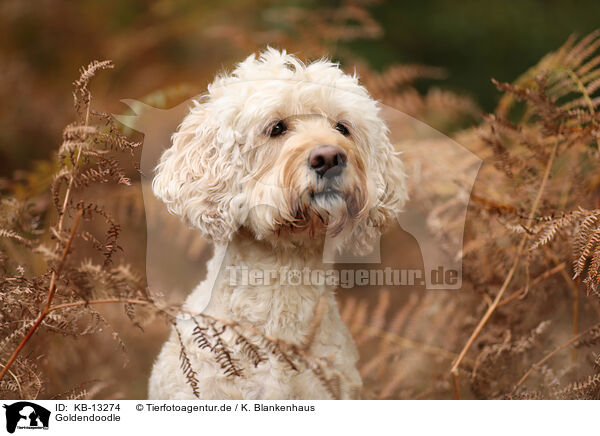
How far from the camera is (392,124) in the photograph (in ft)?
5.91

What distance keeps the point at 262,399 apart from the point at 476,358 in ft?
2.33

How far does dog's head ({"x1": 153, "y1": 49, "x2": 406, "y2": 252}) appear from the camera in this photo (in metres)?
1.31

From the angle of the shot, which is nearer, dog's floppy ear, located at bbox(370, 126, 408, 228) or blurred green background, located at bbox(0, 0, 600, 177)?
dog's floppy ear, located at bbox(370, 126, 408, 228)

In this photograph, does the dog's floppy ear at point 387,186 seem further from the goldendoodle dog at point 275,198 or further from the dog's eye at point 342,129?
the dog's eye at point 342,129

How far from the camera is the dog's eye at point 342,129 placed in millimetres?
1410

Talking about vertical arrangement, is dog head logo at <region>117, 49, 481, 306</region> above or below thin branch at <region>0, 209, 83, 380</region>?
above

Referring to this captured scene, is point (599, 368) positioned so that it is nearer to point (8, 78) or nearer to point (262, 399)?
point (262, 399)

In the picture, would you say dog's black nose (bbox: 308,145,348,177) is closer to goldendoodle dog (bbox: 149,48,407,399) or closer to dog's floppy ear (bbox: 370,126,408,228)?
goldendoodle dog (bbox: 149,48,407,399)
